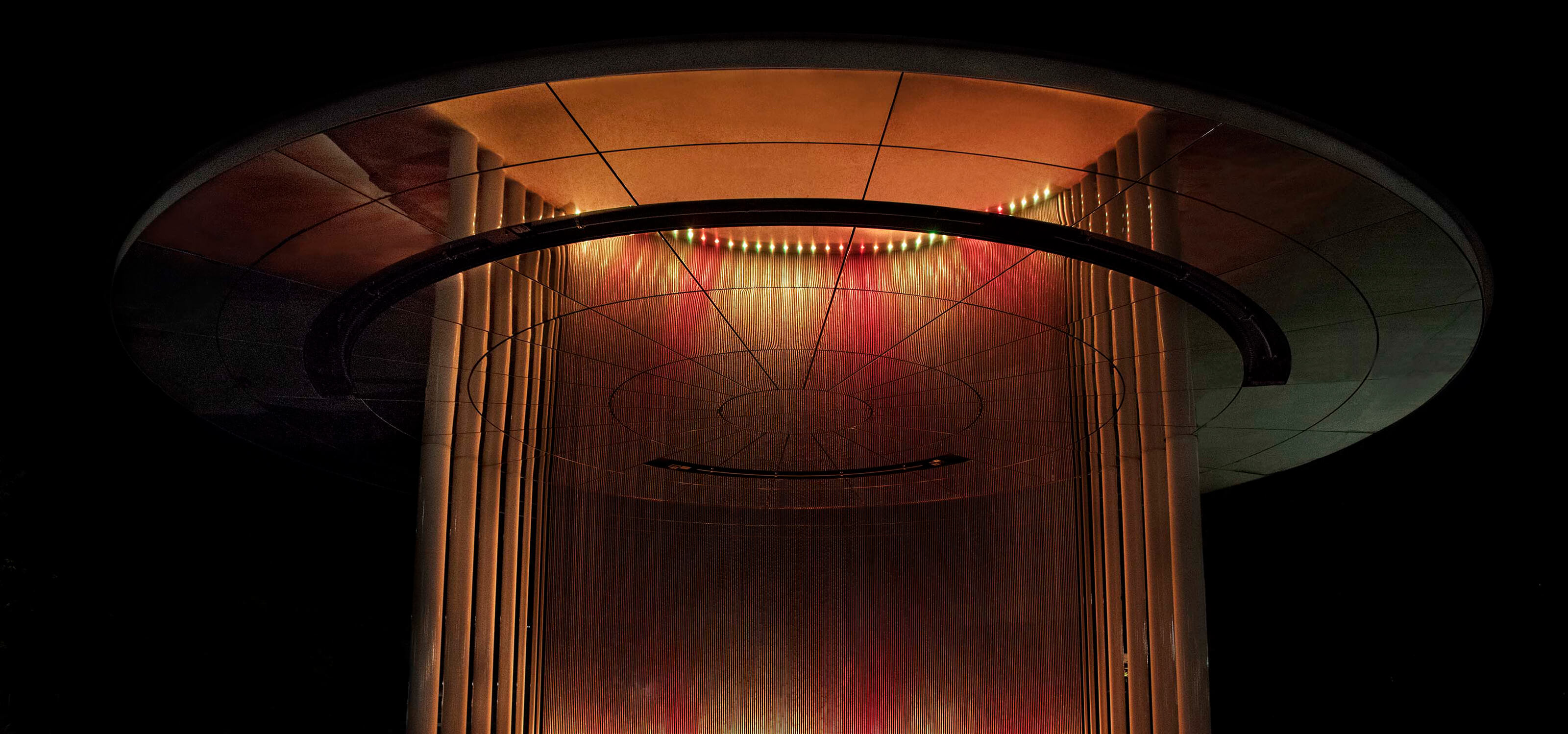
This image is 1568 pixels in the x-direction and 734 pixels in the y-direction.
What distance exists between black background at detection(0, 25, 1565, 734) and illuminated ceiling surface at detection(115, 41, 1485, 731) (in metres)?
2.00

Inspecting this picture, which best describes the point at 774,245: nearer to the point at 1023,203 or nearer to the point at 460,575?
the point at 1023,203

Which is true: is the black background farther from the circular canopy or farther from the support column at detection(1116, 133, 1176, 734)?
the support column at detection(1116, 133, 1176, 734)

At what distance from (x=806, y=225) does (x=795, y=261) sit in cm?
112

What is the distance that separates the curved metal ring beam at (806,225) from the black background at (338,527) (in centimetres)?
236

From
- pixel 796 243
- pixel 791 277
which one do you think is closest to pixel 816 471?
pixel 791 277

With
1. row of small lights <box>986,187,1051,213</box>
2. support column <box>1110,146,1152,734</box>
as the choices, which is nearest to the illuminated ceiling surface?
row of small lights <box>986,187,1051,213</box>

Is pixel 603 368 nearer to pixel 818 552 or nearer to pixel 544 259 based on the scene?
pixel 544 259

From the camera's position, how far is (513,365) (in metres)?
8.03

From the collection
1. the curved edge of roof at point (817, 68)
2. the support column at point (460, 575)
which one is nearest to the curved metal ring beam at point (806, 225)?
the curved edge of roof at point (817, 68)

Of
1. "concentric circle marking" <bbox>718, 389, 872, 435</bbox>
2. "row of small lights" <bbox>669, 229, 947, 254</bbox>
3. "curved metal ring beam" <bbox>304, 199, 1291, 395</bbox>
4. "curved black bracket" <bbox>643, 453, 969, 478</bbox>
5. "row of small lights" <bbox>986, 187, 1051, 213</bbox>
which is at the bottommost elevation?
"curved black bracket" <bbox>643, 453, 969, 478</bbox>

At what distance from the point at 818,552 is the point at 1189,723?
4.16m

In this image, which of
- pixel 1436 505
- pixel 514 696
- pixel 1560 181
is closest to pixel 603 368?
pixel 514 696

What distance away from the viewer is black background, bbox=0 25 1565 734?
8648 millimetres

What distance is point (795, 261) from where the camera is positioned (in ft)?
20.4
